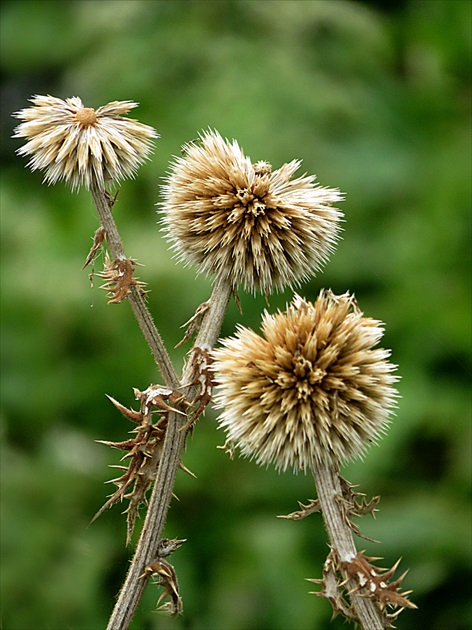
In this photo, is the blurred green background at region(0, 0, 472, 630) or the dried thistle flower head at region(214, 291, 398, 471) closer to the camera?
the dried thistle flower head at region(214, 291, 398, 471)

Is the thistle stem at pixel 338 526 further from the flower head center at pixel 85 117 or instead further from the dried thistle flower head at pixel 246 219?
the flower head center at pixel 85 117

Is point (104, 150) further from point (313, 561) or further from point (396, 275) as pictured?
point (396, 275)

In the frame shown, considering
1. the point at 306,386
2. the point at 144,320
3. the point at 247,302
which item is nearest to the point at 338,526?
the point at 306,386

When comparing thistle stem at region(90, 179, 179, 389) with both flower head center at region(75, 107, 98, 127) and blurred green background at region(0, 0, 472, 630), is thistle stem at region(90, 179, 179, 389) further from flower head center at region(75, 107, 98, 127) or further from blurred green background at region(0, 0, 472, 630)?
blurred green background at region(0, 0, 472, 630)

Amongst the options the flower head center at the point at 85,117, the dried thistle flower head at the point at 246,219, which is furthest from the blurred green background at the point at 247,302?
the flower head center at the point at 85,117

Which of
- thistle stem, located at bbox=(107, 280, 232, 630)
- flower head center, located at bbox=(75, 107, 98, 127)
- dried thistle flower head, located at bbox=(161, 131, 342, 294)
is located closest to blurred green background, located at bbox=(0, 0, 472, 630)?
thistle stem, located at bbox=(107, 280, 232, 630)

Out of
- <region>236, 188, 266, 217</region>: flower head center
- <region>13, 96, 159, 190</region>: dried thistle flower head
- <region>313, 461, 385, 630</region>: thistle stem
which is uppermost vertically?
<region>13, 96, 159, 190</region>: dried thistle flower head

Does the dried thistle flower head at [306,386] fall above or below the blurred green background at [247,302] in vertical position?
below
